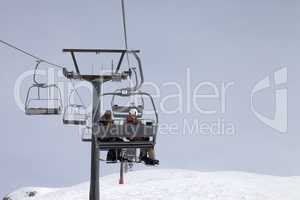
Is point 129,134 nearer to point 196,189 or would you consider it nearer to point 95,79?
point 95,79

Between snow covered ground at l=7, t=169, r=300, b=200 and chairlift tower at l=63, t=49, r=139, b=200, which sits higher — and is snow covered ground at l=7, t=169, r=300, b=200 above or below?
below

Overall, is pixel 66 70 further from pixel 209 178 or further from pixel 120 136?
pixel 209 178

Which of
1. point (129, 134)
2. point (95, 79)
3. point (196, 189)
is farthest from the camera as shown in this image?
point (196, 189)

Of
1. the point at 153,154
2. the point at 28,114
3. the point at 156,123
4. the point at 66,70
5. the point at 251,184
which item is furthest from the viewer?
the point at 251,184

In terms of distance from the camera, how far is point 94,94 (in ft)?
62.7

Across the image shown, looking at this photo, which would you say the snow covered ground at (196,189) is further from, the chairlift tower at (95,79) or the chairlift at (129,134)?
the chairlift at (129,134)

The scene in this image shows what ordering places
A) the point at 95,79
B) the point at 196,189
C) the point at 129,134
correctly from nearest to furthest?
the point at 129,134 < the point at 95,79 < the point at 196,189

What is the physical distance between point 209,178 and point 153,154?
53171mm

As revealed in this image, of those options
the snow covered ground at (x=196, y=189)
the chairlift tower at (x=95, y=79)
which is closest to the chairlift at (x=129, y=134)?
the chairlift tower at (x=95, y=79)

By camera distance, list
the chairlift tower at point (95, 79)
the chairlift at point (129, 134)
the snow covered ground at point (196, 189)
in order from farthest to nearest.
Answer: the snow covered ground at point (196, 189) < the chairlift tower at point (95, 79) < the chairlift at point (129, 134)

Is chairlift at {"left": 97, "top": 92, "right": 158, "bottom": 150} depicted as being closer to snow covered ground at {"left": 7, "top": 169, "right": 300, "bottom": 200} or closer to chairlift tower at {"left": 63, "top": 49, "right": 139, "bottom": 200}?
chairlift tower at {"left": 63, "top": 49, "right": 139, "bottom": 200}

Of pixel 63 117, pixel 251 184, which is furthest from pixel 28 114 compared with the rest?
pixel 251 184

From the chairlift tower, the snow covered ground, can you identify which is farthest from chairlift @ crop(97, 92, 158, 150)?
the snow covered ground

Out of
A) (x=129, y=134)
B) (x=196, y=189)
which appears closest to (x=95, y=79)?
(x=129, y=134)
